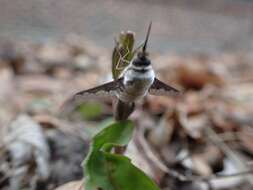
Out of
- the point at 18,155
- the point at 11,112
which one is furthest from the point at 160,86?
the point at 11,112

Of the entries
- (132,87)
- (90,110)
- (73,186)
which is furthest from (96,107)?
(132,87)

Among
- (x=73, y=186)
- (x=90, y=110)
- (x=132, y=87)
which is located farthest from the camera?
(x=90, y=110)

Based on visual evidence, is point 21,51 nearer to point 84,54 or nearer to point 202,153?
point 84,54

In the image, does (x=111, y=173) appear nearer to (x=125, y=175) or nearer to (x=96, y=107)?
(x=125, y=175)

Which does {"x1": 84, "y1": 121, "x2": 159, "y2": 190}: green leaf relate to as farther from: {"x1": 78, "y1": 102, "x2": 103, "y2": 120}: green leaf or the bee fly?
{"x1": 78, "y1": 102, "x2": 103, "y2": 120}: green leaf

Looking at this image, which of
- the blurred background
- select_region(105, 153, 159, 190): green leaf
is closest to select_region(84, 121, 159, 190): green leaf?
select_region(105, 153, 159, 190): green leaf

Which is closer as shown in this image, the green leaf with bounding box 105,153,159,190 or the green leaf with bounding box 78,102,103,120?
the green leaf with bounding box 105,153,159,190
